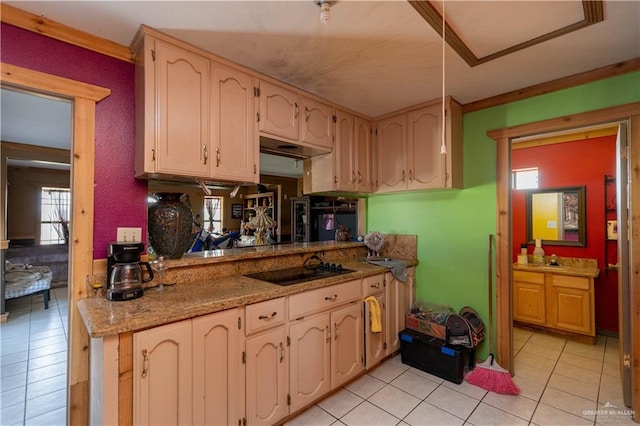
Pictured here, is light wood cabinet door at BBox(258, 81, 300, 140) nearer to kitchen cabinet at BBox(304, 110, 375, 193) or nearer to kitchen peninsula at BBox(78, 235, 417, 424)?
kitchen cabinet at BBox(304, 110, 375, 193)

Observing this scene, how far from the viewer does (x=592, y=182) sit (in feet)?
10.7

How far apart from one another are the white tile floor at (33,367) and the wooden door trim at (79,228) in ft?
1.94

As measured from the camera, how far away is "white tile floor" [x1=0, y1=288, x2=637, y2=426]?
188cm

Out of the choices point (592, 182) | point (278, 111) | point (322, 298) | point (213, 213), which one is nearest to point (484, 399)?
point (322, 298)

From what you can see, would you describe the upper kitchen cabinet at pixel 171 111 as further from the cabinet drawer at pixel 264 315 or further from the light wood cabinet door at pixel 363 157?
the light wood cabinet door at pixel 363 157

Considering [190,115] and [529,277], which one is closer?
[190,115]

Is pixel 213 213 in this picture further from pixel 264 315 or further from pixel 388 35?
pixel 388 35

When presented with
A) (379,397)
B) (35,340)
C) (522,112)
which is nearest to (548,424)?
(379,397)

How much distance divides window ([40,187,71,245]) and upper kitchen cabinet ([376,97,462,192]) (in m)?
6.75

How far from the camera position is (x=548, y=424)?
182 cm

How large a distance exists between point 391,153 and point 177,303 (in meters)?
2.31

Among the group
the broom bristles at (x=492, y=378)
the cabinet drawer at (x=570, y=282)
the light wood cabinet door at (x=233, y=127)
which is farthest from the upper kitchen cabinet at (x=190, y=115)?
the cabinet drawer at (x=570, y=282)

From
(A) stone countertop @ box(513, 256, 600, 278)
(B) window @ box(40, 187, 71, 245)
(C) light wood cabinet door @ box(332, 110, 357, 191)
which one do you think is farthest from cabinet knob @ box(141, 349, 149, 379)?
(B) window @ box(40, 187, 71, 245)

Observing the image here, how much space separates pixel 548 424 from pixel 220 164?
2.68 meters
